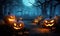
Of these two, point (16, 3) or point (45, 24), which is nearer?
point (45, 24)

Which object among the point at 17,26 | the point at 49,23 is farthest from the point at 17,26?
the point at 49,23

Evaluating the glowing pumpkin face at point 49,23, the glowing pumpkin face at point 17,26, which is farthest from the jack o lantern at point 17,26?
the glowing pumpkin face at point 49,23

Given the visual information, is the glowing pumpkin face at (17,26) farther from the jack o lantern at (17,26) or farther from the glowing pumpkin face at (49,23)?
the glowing pumpkin face at (49,23)

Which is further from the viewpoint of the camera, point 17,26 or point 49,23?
point 49,23

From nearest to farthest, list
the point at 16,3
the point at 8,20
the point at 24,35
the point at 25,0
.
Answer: the point at 24,35 → the point at 8,20 → the point at 16,3 → the point at 25,0

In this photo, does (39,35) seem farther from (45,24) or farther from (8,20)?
(8,20)

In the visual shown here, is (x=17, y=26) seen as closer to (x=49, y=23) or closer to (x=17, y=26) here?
(x=17, y=26)

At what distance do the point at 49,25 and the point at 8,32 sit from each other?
5593 mm

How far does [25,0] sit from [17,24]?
3345 centimetres

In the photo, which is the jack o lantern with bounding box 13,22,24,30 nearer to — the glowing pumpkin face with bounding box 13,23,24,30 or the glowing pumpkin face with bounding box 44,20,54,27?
the glowing pumpkin face with bounding box 13,23,24,30

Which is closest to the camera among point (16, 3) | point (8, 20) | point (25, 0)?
point (8, 20)

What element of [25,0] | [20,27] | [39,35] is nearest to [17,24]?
[20,27]

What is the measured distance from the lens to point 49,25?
1792 centimetres

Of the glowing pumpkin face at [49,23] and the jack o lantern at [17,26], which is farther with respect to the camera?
the glowing pumpkin face at [49,23]
